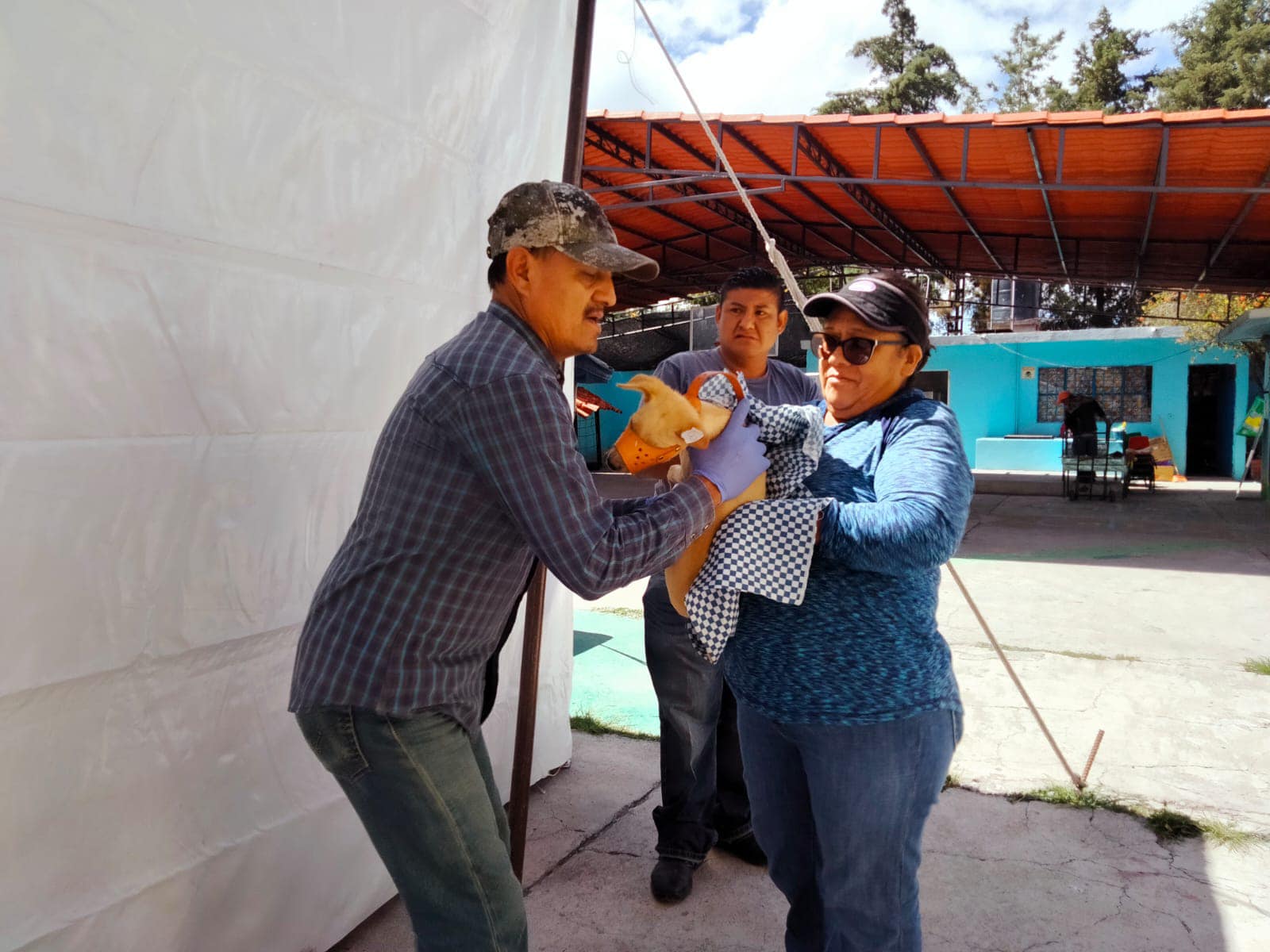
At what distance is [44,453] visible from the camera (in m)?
1.51

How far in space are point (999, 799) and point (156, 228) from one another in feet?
10.5

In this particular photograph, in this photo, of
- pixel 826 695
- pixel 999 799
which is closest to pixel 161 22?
pixel 826 695

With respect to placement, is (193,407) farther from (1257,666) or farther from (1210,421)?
(1210,421)

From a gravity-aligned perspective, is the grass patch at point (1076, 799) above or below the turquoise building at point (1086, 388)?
below

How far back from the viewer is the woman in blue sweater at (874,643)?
151cm

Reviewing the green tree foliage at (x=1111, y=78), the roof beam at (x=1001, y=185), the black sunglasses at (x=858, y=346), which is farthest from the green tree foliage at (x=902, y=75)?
the black sunglasses at (x=858, y=346)

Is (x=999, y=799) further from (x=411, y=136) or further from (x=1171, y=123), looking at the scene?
(x=1171, y=123)

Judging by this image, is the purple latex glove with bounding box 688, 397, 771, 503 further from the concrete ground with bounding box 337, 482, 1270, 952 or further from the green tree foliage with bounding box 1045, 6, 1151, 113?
the green tree foliage with bounding box 1045, 6, 1151, 113

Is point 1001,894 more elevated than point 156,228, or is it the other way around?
point 156,228

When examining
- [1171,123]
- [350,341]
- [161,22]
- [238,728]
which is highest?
[1171,123]

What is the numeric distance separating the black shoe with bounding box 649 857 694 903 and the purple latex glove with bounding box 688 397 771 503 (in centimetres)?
153

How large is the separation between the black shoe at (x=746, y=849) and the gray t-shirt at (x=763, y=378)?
4.55 ft

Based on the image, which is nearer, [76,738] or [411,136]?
[76,738]

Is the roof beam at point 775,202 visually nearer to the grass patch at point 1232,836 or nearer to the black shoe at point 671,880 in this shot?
the grass patch at point 1232,836
